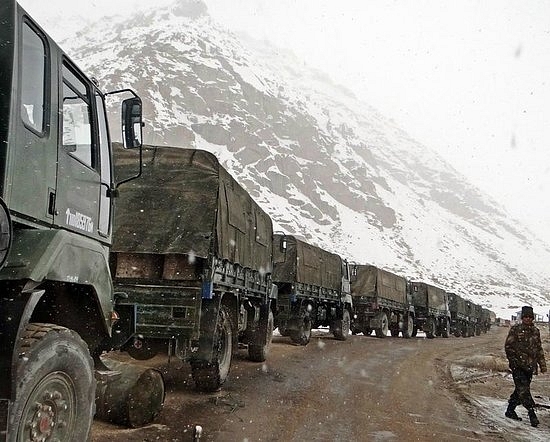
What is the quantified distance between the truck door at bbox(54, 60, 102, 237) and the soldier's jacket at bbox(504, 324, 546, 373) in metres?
6.07

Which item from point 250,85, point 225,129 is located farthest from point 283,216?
point 250,85

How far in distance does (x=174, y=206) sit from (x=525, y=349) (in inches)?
210

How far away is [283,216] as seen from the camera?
102875mm

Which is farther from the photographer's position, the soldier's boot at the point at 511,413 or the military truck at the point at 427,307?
the military truck at the point at 427,307

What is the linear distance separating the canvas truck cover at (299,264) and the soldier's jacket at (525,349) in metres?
6.99

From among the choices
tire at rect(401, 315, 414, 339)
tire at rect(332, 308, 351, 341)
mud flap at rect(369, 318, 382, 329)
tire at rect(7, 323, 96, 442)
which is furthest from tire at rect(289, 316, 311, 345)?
tire at rect(7, 323, 96, 442)

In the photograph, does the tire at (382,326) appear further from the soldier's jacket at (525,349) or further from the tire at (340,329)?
the soldier's jacket at (525,349)

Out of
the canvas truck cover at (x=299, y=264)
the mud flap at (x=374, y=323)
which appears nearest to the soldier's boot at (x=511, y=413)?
the canvas truck cover at (x=299, y=264)

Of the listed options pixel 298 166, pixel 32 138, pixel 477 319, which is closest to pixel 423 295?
pixel 477 319

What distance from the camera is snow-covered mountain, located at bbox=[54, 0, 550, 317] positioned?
10781 centimetres

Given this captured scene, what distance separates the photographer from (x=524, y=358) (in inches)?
280

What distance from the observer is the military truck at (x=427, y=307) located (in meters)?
26.1

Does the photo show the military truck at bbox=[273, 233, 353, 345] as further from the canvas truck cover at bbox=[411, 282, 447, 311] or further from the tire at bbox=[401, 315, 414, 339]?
the canvas truck cover at bbox=[411, 282, 447, 311]

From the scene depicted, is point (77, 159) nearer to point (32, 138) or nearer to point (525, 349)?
point (32, 138)
